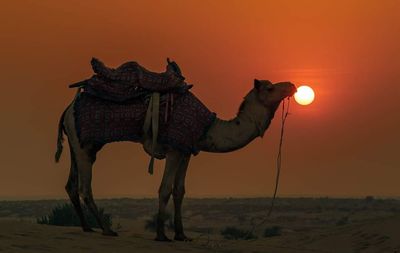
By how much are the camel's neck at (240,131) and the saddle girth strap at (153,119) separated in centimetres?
93

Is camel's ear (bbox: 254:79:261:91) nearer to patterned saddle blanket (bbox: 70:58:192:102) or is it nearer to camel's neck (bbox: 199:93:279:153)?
camel's neck (bbox: 199:93:279:153)

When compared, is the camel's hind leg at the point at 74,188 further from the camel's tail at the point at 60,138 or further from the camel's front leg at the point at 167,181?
the camel's front leg at the point at 167,181

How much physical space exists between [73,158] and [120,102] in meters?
1.64

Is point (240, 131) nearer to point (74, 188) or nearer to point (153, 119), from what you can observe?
point (153, 119)

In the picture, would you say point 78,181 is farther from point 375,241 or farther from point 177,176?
point 375,241

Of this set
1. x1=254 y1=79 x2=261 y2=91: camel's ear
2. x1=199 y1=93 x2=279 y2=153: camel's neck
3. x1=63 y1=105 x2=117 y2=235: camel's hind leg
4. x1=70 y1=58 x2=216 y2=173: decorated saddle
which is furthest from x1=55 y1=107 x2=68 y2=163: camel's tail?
x1=254 y1=79 x2=261 y2=91: camel's ear

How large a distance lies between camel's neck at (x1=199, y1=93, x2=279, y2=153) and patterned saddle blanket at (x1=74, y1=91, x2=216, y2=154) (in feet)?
0.64

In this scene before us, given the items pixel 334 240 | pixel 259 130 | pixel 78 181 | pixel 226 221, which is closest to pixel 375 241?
pixel 334 240

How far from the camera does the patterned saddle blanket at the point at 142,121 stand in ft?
44.1

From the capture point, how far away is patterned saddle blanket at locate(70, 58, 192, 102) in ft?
44.9

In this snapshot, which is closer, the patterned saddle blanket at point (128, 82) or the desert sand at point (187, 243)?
the desert sand at point (187, 243)

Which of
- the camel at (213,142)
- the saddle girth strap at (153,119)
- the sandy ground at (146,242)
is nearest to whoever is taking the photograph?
the sandy ground at (146,242)

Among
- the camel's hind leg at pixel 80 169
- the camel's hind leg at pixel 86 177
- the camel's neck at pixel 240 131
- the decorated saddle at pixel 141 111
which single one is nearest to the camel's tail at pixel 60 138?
the camel's hind leg at pixel 80 169

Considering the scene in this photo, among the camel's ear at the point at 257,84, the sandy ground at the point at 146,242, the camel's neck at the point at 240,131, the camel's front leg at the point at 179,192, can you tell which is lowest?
the sandy ground at the point at 146,242
